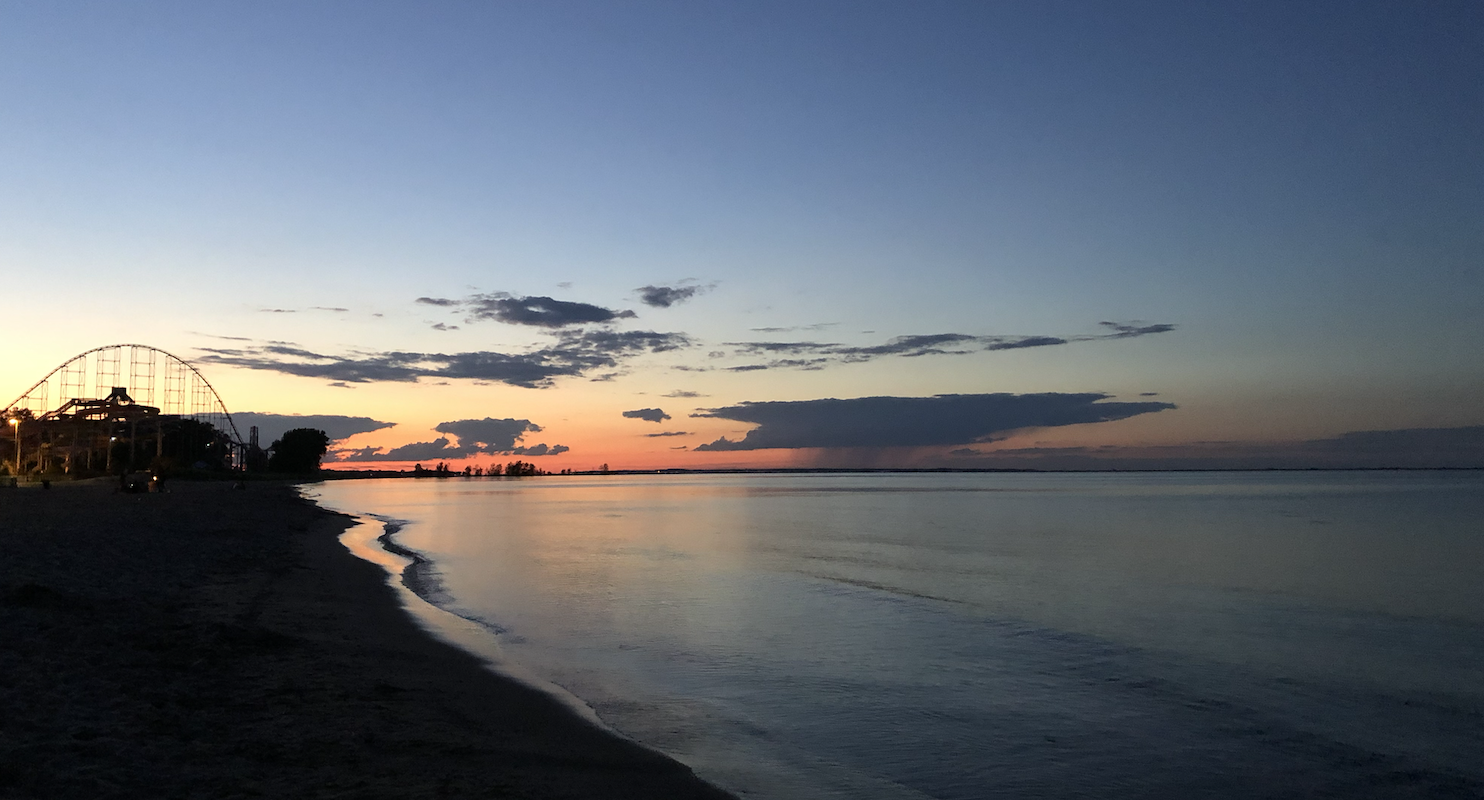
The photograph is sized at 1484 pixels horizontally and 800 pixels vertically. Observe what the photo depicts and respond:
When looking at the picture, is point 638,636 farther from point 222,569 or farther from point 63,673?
point 222,569

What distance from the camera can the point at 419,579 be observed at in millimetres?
28312

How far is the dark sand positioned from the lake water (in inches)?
59.5

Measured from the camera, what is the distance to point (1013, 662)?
54.4 ft

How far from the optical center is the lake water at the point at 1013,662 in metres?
10.5

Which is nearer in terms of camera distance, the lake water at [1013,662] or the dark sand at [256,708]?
the dark sand at [256,708]

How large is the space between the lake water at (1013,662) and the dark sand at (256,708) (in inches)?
59.5

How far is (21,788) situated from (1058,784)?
962 centimetres

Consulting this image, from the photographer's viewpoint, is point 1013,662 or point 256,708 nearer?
point 256,708

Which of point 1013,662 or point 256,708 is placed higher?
point 256,708

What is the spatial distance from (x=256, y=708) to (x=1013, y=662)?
12.5 metres

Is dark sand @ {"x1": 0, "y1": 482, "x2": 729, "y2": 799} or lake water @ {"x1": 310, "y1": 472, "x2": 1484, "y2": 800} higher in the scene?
dark sand @ {"x1": 0, "y1": 482, "x2": 729, "y2": 799}

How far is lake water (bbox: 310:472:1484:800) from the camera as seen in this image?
10531mm

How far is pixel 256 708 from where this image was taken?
402 inches

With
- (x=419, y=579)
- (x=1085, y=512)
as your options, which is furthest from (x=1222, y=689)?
(x=1085, y=512)
